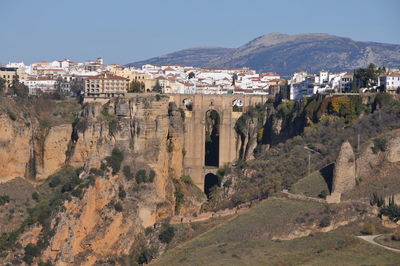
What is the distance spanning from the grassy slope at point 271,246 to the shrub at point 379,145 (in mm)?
3847

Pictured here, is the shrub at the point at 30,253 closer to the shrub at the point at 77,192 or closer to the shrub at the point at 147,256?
the shrub at the point at 77,192

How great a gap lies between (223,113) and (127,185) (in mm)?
10729

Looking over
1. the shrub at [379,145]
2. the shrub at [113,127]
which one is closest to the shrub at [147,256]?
the shrub at [379,145]

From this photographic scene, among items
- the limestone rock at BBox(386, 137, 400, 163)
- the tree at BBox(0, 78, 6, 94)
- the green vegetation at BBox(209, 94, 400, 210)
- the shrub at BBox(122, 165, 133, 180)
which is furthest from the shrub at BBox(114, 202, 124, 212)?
the limestone rock at BBox(386, 137, 400, 163)

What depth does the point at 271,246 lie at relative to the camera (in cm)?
3631

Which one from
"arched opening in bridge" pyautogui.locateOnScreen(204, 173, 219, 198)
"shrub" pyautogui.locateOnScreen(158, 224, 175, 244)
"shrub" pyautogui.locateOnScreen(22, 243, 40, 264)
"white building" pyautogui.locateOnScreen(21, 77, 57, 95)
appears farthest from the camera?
"white building" pyautogui.locateOnScreen(21, 77, 57, 95)

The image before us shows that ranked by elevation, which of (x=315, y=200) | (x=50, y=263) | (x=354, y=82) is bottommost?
(x=50, y=263)

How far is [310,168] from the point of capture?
45.6 meters

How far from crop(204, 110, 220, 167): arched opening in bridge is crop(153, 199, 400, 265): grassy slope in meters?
20.1

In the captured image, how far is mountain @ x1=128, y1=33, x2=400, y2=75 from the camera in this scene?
461ft

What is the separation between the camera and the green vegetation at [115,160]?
51406 mm

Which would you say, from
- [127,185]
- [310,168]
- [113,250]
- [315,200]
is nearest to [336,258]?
[315,200]

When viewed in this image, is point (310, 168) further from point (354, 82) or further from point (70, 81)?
point (70, 81)

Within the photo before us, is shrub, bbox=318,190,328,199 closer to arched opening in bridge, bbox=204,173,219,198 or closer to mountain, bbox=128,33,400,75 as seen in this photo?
arched opening in bridge, bbox=204,173,219,198
